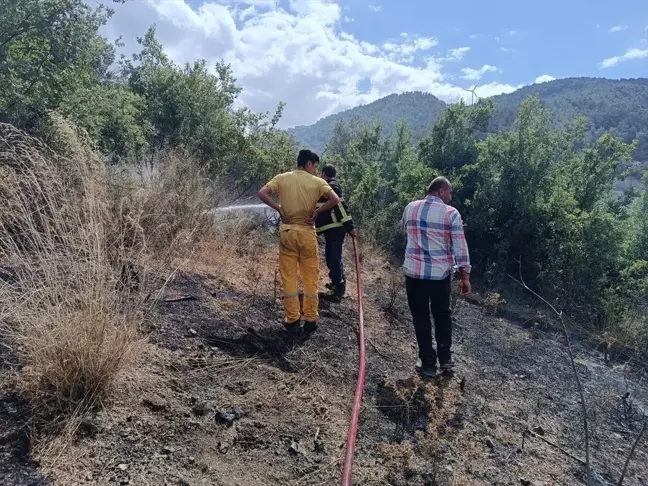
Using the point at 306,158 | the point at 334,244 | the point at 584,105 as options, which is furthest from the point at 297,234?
the point at 584,105

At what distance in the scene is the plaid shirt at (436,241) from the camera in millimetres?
3930

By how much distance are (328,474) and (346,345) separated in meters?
1.89

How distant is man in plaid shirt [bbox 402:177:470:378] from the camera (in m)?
3.94

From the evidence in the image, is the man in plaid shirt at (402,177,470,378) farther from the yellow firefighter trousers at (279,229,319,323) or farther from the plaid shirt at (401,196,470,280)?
the yellow firefighter trousers at (279,229,319,323)

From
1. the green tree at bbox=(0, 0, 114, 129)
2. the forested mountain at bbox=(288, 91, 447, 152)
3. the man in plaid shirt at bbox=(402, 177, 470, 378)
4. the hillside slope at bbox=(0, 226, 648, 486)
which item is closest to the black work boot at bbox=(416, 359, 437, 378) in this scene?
the man in plaid shirt at bbox=(402, 177, 470, 378)

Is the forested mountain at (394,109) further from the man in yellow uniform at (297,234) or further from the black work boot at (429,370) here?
the black work boot at (429,370)

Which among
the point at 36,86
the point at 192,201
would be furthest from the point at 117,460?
the point at 36,86

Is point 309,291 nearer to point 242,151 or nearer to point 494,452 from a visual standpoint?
point 494,452

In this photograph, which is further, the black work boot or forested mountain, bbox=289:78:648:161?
forested mountain, bbox=289:78:648:161

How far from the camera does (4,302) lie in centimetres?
273

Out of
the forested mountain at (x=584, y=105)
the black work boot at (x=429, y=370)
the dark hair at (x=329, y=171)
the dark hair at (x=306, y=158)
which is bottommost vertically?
the black work boot at (x=429, y=370)

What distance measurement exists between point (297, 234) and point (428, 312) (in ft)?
4.55

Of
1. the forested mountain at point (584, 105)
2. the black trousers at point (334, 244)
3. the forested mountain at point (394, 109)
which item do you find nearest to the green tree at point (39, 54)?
the black trousers at point (334, 244)

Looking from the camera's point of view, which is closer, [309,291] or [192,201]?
[309,291]
